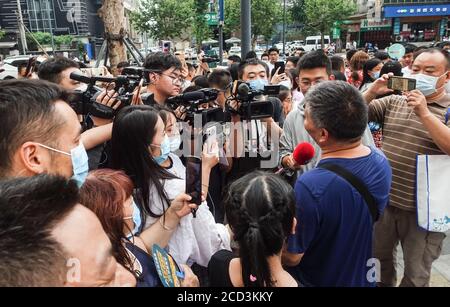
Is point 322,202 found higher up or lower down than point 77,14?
lower down

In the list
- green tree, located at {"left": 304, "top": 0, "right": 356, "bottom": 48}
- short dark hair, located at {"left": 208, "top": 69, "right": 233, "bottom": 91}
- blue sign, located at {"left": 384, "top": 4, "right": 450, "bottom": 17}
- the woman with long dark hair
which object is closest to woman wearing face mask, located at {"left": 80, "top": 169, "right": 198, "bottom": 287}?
the woman with long dark hair

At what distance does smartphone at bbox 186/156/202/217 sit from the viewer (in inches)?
63.5

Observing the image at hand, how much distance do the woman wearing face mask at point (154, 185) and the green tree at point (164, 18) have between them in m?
25.8

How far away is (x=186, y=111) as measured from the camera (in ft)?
8.20

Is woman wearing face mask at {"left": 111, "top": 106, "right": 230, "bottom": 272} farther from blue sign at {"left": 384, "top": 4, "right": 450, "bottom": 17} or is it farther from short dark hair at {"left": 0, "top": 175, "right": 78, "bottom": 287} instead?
blue sign at {"left": 384, "top": 4, "right": 450, "bottom": 17}

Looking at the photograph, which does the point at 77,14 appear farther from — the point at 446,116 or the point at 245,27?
the point at 446,116

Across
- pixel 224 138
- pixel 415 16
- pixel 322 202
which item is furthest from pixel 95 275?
pixel 415 16

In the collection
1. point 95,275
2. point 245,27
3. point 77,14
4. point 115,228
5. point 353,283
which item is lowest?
point 353,283

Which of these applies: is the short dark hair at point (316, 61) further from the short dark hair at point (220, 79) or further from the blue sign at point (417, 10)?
the blue sign at point (417, 10)

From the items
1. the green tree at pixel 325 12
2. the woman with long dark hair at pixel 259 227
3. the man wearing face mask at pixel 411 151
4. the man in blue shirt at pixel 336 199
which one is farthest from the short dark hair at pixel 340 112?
the green tree at pixel 325 12

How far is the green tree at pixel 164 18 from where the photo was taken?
2602 centimetres

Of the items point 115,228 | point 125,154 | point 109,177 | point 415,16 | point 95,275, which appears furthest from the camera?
point 415,16

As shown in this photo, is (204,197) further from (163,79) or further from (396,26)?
(396,26)

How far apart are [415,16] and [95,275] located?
39466mm
